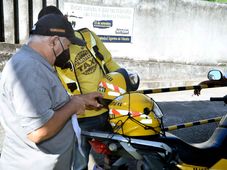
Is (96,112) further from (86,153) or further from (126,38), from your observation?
(126,38)

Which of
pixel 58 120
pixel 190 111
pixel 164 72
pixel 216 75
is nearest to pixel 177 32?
pixel 164 72

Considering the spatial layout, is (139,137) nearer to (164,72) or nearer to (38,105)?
(38,105)

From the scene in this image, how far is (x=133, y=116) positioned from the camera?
7.80 feet

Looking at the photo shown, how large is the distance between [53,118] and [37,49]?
0.41 meters

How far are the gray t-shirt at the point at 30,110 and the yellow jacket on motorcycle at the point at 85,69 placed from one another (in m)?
0.66

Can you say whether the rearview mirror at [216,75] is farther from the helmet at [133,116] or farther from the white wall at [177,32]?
the white wall at [177,32]

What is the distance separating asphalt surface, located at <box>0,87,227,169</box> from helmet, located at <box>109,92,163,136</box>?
9.46 feet

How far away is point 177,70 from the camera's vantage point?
30.7 ft

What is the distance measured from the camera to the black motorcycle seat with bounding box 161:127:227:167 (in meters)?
2.69

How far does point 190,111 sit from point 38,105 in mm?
5367

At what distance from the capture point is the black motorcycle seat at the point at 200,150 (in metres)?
2.69

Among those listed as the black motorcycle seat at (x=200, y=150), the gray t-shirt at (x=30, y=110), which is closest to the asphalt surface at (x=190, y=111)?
the black motorcycle seat at (x=200, y=150)

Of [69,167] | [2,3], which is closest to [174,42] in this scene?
[2,3]

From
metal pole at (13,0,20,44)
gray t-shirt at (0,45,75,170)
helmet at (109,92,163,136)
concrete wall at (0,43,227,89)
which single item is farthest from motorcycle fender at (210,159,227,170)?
metal pole at (13,0,20,44)
